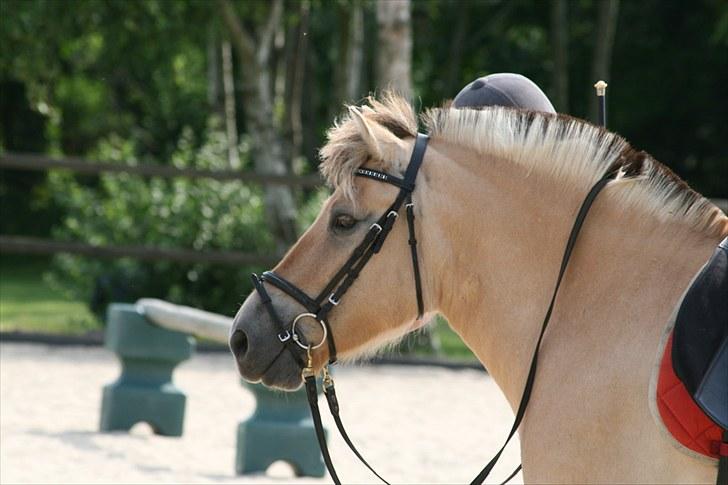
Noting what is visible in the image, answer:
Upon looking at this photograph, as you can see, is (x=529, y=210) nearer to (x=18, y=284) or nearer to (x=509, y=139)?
(x=509, y=139)

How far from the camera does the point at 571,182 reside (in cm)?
292

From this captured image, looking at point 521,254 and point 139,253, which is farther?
point 139,253

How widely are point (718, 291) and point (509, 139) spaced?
726 millimetres

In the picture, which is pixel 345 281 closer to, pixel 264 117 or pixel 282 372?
pixel 282 372

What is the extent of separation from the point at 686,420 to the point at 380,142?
1.08m

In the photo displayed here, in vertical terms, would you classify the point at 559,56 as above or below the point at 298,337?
below

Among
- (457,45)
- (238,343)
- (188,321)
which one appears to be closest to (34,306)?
(457,45)

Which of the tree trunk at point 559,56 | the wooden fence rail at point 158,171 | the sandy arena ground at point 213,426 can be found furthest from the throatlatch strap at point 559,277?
the tree trunk at point 559,56

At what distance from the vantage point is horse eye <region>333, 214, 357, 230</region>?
300 cm

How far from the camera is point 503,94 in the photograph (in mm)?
3701

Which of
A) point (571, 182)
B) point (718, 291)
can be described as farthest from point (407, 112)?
point (718, 291)

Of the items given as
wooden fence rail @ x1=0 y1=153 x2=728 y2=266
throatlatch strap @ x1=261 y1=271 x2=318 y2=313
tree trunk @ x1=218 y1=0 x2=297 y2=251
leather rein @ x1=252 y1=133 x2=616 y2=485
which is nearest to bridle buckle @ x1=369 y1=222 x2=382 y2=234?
leather rein @ x1=252 y1=133 x2=616 y2=485

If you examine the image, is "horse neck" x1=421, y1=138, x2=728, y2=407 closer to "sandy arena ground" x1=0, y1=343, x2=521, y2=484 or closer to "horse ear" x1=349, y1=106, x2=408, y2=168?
"horse ear" x1=349, y1=106, x2=408, y2=168

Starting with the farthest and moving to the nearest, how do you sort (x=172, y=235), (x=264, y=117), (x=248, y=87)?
(x=264, y=117) → (x=248, y=87) → (x=172, y=235)
